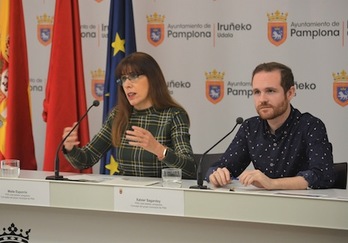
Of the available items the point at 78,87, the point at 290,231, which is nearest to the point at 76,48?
the point at 78,87

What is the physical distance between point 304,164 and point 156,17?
2668 mm

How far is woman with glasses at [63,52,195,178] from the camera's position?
352 centimetres

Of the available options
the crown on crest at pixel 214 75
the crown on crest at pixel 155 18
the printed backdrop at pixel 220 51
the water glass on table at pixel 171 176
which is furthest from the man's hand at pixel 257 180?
the crown on crest at pixel 155 18

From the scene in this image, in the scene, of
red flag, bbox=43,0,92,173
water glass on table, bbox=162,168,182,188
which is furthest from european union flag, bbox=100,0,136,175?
water glass on table, bbox=162,168,182,188

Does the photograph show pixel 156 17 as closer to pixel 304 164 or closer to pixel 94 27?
pixel 94 27

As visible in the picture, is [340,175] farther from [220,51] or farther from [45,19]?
[45,19]

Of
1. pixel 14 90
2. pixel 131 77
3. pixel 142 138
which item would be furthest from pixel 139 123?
pixel 14 90

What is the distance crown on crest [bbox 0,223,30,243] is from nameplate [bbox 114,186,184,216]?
2.02ft

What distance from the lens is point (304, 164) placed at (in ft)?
10.3

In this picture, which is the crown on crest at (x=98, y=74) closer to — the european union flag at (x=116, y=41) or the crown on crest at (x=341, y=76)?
the european union flag at (x=116, y=41)

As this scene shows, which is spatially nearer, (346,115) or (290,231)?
(290,231)

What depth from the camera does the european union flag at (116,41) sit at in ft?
15.8

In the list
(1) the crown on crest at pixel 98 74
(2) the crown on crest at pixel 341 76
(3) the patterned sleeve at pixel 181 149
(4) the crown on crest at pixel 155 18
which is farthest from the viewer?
(1) the crown on crest at pixel 98 74

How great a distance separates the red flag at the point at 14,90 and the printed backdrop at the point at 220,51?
0.77 m
